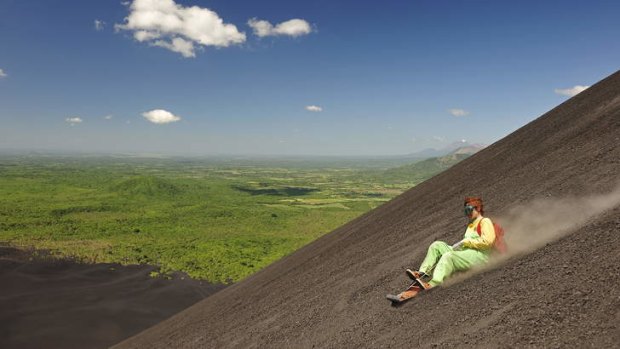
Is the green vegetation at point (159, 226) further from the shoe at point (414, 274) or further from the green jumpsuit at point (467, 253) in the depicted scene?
the green jumpsuit at point (467, 253)

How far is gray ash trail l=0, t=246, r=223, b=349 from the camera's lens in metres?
19.9

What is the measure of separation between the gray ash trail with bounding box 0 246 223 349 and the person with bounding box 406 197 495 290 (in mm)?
19115

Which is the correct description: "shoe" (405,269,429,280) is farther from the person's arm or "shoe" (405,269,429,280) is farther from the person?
the person's arm

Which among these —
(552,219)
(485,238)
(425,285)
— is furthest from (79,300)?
(552,219)

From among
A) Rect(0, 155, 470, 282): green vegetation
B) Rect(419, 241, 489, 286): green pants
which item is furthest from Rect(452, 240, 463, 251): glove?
Rect(0, 155, 470, 282): green vegetation

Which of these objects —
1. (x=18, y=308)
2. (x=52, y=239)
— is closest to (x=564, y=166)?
(x=18, y=308)

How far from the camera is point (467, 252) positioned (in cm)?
710

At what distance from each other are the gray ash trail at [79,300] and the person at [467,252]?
1911 centimetres

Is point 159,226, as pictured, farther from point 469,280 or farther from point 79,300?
point 469,280

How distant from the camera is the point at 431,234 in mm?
11164

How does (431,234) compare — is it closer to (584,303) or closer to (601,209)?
(601,209)

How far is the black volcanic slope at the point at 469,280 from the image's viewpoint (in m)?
5.22

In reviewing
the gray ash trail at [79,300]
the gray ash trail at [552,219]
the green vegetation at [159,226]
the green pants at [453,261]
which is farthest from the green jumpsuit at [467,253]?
the green vegetation at [159,226]

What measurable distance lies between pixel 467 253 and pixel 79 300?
2649cm
